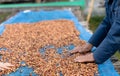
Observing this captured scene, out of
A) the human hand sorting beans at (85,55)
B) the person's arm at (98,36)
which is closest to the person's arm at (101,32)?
the person's arm at (98,36)

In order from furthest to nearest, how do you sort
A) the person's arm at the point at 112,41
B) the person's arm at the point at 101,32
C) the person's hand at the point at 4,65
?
the person's arm at the point at 101,32 < the person's hand at the point at 4,65 < the person's arm at the point at 112,41

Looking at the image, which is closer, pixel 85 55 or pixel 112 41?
pixel 112 41

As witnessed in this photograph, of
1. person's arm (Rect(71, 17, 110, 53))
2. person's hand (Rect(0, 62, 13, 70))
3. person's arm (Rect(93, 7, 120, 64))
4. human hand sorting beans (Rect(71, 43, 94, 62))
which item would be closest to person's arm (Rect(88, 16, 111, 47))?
person's arm (Rect(71, 17, 110, 53))

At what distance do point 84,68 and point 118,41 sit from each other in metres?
0.59

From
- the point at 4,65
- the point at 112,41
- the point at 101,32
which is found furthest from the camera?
the point at 101,32

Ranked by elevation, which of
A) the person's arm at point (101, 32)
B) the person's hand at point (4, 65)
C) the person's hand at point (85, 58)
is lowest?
the person's hand at point (4, 65)

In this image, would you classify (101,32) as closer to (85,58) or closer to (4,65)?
(85,58)

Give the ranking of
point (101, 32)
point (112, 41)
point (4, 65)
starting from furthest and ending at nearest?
point (101, 32)
point (4, 65)
point (112, 41)

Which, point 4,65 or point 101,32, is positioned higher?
point 101,32

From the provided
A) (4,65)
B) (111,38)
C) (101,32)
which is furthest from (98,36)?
(4,65)

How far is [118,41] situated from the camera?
3.30m

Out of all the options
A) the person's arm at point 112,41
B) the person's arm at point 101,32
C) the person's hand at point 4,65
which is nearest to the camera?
the person's arm at point 112,41

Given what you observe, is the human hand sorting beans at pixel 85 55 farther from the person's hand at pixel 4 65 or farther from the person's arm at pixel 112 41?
the person's hand at pixel 4 65

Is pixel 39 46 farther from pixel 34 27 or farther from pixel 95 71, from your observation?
pixel 34 27
